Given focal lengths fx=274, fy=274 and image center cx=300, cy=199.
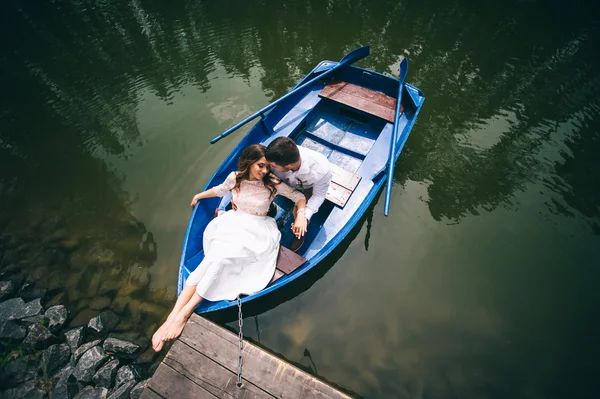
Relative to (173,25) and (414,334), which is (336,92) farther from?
(173,25)

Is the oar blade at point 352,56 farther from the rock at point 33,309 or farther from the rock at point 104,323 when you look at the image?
the rock at point 33,309

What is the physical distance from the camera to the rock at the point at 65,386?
3.77 metres

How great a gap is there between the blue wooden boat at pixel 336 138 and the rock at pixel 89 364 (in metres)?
1.66

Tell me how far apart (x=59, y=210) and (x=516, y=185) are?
10.7 metres

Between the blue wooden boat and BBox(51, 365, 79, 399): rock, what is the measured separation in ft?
6.52

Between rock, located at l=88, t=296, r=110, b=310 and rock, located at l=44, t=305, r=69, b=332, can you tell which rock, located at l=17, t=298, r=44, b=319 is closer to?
rock, located at l=44, t=305, r=69, b=332

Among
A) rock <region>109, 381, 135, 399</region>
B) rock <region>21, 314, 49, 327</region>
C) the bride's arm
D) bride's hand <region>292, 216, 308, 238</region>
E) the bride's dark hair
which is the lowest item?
rock <region>21, 314, 49, 327</region>

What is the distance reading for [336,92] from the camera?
22.0 feet

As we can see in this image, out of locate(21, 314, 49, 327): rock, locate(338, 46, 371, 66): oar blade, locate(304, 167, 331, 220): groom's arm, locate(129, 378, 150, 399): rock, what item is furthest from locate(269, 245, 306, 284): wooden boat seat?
locate(338, 46, 371, 66): oar blade

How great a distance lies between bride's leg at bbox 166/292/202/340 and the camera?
325cm

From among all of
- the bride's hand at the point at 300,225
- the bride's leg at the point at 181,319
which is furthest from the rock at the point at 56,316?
the bride's hand at the point at 300,225

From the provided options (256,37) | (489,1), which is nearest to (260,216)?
(256,37)

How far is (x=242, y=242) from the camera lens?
12.4 ft

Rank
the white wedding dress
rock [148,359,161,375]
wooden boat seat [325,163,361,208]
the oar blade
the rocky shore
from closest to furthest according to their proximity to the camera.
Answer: the white wedding dress < the rocky shore < rock [148,359,161,375] < wooden boat seat [325,163,361,208] < the oar blade
